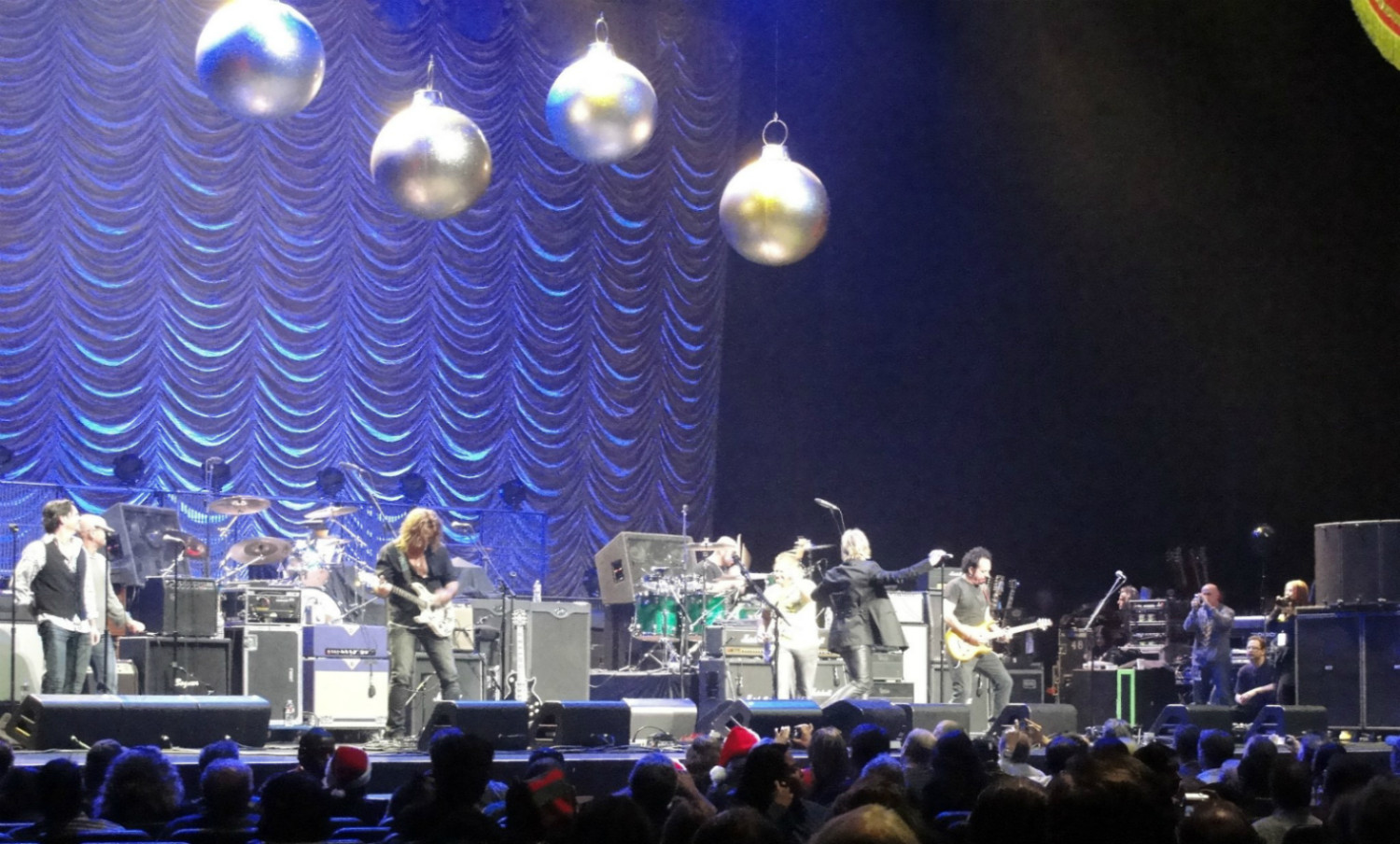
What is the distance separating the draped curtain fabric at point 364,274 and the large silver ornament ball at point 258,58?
8.30m

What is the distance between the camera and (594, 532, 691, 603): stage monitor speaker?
1609 cm

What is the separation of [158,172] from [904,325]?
8.51 meters

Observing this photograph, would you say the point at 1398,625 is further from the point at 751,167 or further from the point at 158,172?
the point at 158,172

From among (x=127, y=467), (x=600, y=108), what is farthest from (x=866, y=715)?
(x=127, y=467)

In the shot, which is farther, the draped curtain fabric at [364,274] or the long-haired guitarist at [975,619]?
the draped curtain fabric at [364,274]

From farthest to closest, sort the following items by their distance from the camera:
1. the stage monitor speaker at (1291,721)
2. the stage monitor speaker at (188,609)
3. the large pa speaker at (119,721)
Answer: the stage monitor speaker at (188,609) → the stage monitor speaker at (1291,721) → the large pa speaker at (119,721)

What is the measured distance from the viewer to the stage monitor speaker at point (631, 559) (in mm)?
16094

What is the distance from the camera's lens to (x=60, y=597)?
11562mm

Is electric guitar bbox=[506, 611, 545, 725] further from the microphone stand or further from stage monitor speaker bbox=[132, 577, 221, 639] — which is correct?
the microphone stand

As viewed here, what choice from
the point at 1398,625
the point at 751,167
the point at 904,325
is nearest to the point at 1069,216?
the point at 904,325

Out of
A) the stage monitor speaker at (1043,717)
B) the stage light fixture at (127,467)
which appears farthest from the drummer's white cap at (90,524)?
the stage monitor speaker at (1043,717)

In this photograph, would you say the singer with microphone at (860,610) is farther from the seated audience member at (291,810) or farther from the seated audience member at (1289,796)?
the seated audience member at (291,810)

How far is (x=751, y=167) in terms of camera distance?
11.0 m

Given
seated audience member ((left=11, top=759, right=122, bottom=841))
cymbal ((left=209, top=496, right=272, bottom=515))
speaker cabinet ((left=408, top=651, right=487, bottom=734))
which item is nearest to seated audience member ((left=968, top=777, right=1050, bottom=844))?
seated audience member ((left=11, top=759, right=122, bottom=841))
